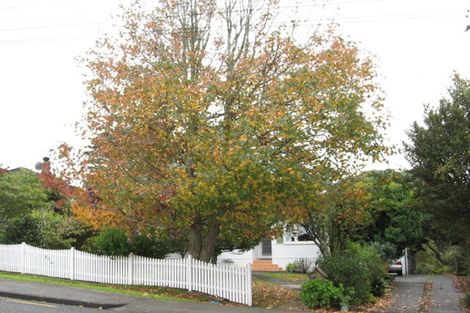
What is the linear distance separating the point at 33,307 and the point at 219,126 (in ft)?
19.9

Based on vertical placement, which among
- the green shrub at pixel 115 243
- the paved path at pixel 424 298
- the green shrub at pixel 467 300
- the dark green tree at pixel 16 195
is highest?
the dark green tree at pixel 16 195

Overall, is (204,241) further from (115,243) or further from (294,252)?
(294,252)

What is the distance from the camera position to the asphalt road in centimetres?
1158

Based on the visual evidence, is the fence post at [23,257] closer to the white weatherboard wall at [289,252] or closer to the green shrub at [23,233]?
the green shrub at [23,233]

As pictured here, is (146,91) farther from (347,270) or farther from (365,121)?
(347,270)

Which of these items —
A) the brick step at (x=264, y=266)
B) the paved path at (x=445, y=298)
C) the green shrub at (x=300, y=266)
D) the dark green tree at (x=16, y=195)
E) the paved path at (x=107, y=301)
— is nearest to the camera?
the paved path at (x=107, y=301)

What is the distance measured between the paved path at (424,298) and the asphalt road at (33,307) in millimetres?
8209

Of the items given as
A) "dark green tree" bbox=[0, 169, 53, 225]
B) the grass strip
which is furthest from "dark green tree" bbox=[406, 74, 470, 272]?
"dark green tree" bbox=[0, 169, 53, 225]

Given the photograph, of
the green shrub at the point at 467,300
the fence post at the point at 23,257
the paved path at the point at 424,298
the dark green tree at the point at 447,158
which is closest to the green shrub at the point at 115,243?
the fence post at the point at 23,257

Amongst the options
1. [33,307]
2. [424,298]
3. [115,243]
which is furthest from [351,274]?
[33,307]

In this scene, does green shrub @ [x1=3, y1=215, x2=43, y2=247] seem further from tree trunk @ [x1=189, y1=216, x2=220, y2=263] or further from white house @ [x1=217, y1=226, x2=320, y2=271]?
white house @ [x1=217, y1=226, x2=320, y2=271]

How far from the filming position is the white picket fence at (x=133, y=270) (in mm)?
15016

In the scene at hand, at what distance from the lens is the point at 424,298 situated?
17.1 metres

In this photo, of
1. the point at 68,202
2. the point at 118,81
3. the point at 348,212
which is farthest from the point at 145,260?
the point at 348,212
